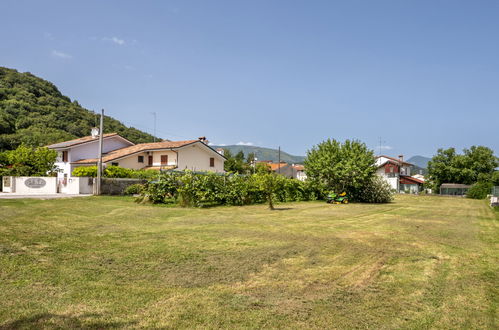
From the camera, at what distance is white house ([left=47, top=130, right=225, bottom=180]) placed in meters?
39.2

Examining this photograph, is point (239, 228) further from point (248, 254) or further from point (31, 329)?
point (31, 329)

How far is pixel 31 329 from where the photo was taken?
3.38 meters

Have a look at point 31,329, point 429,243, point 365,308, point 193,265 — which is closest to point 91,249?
point 193,265

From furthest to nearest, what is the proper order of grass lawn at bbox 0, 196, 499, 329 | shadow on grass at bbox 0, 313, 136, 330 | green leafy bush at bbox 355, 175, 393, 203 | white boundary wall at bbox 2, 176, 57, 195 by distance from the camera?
green leafy bush at bbox 355, 175, 393, 203 < white boundary wall at bbox 2, 176, 57, 195 < grass lawn at bbox 0, 196, 499, 329 < shadow on grass at bbox 0, 313, 136, 330

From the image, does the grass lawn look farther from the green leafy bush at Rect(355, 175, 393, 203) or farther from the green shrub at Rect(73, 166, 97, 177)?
the green shrub at Rect(73, 166, 97, 177)

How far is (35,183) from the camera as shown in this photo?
2948 centimetres

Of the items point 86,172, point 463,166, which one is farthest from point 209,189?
point 463,166

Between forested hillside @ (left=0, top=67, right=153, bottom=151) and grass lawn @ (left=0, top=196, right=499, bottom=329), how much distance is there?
50941mm

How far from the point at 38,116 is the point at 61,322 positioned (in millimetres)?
68880

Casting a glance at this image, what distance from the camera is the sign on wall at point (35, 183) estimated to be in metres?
29.2

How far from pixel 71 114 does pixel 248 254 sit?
230 feet

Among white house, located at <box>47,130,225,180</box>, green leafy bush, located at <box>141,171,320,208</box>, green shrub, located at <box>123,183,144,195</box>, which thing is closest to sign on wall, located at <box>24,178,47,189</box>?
green shrub, located at <box>123,183,144,195</box>

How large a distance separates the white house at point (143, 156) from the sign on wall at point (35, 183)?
27.1 feet

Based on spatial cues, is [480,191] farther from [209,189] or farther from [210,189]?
[209,189]
